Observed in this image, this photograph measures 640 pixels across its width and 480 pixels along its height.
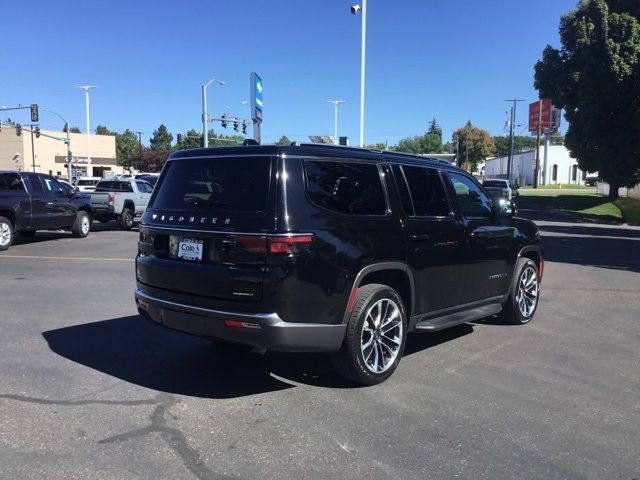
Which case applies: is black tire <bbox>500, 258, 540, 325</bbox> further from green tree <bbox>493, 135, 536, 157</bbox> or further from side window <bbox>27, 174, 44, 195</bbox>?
green tree <bbox>493, 135, 536, 157</bbox>

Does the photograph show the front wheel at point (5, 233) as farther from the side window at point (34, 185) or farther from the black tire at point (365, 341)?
the black tire at point (365, 341)

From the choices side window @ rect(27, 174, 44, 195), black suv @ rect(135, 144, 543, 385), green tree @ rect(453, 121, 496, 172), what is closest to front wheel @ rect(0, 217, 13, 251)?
side window @ rect(27, 174, 44, 195)

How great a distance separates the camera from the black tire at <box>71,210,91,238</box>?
16.7m

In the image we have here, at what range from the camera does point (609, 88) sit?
2941 cm

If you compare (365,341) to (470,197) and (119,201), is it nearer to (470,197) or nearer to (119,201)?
(470,197)

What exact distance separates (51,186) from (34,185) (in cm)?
73

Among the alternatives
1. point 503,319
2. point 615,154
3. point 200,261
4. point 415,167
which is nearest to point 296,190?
point 200,261

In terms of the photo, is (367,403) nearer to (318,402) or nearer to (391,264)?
(318,402)

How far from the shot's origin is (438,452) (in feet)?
12.2

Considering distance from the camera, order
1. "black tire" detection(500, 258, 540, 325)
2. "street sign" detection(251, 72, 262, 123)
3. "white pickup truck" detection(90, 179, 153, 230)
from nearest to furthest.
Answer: "black tire" detection(500, 258, 540, 325), "white pickup truck" detection(90, 179, 153, 230), "street sign" detection(251, 72, 262, 123)

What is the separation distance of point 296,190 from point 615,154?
3169 cm

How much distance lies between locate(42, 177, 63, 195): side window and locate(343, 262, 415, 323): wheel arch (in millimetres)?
13044

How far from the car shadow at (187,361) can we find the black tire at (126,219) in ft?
44.2

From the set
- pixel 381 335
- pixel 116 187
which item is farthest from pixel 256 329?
pixel 116 187
